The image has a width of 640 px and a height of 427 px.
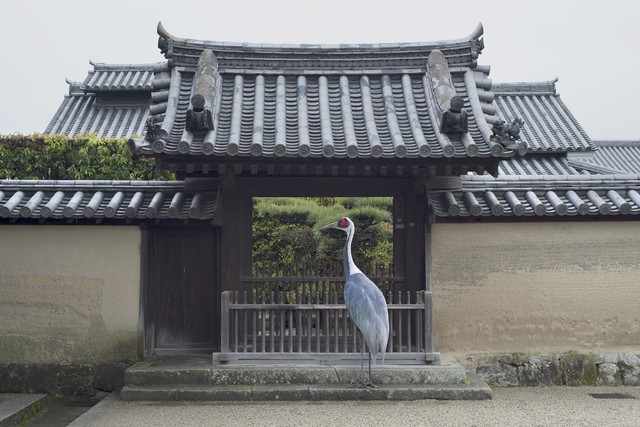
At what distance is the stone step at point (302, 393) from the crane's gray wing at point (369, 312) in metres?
0.51

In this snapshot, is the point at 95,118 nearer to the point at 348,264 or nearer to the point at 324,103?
the point at 324,103

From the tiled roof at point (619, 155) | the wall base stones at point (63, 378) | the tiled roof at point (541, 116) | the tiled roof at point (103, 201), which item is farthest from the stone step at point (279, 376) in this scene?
the tiled roof at point (619, 155)

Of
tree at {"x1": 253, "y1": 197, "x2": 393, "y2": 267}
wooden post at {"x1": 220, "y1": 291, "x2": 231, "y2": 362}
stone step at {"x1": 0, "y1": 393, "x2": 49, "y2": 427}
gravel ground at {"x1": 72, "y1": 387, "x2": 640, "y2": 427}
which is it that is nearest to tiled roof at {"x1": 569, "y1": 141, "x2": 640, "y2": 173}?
tree at {"x1": 253, "y1": 197, "x2": 393, "y2": 267}

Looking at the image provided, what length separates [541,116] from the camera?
17.6 m

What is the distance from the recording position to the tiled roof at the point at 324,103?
705cm

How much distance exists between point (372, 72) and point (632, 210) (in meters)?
3.83

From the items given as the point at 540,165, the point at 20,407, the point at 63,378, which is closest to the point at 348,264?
the point at 20,407

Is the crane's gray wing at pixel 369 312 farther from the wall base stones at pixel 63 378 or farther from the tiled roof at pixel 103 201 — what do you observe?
the wall base stones at pixel 63 378

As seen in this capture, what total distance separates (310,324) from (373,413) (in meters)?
1.49

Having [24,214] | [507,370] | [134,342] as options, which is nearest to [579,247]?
[507,370]

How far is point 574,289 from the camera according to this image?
813cm

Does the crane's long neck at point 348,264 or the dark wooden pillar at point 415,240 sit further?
the dark wooden pillar at point 415,240

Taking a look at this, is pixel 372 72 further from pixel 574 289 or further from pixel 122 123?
pixel 122 123

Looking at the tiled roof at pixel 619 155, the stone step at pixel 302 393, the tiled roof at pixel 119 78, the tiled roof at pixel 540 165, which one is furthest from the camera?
the tiled roof at pixel 619 155
